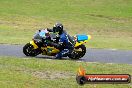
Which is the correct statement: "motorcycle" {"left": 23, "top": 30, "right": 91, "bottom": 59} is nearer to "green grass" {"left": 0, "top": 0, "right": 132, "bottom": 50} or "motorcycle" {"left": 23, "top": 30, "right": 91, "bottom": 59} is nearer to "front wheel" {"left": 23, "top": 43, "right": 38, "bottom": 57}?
"front wheel" {"left": 23, "top": 43, "right": 38, "bottom": 57}

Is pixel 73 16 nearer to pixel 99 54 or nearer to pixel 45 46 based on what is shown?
pixel 99 54

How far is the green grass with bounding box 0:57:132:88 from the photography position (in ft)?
40.8

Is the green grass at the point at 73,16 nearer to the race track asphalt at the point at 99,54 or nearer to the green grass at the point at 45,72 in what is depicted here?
the race track asphalt at the point at 99,54

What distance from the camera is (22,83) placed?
1235 cm

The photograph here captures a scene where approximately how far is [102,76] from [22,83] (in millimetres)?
4865

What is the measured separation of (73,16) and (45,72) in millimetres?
31895

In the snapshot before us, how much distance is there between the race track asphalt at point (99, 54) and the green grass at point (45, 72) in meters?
1.69

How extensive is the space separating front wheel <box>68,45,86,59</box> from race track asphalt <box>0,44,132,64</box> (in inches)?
8.6

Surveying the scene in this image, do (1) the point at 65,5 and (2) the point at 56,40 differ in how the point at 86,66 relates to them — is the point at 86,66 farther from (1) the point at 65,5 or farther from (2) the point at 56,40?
(1) the point at 65,5

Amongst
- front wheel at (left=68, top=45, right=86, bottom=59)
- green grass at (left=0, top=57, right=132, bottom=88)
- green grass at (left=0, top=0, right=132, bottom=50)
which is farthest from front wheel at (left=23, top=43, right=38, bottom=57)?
green grass at (left=0, top=0, right=132, bottom=50)

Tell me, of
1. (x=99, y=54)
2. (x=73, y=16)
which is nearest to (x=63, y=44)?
(x=99, y=54)

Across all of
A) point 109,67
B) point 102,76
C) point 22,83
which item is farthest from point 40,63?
point 102,76

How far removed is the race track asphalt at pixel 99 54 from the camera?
61.4 feet

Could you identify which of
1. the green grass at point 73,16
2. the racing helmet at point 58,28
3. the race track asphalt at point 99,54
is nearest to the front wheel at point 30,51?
the race track asphalt at point 99,54
